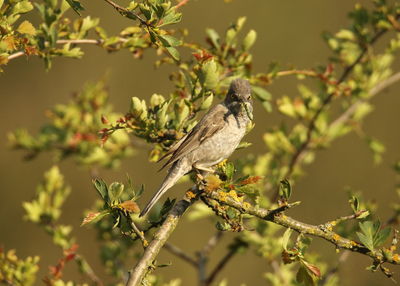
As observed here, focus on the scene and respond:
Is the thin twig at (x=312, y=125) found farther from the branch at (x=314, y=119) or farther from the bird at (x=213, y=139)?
the bird at (x=213, y=139)

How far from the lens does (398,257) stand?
270 cm

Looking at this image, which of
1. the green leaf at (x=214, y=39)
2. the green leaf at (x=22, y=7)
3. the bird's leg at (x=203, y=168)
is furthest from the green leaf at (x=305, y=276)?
the green leaf at (x=22, y=7)

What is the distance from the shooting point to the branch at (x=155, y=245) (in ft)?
8.61

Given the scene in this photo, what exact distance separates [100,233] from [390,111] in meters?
6.59

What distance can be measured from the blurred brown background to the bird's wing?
4.21m

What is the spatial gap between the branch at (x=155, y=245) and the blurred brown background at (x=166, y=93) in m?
5.26

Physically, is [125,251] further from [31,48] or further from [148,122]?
[31,48]

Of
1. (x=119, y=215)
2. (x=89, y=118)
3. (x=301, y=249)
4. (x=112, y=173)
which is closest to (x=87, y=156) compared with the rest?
(x=89, y=118)

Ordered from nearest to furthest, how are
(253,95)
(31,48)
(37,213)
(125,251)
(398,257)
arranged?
(398,257), (31,48), (253,95), (37,213), (125,251)

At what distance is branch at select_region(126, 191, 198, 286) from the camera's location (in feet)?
8.61

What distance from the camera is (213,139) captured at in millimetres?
3971

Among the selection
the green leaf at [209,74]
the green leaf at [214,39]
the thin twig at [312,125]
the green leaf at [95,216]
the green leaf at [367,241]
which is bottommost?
the green leaf at [95,216]

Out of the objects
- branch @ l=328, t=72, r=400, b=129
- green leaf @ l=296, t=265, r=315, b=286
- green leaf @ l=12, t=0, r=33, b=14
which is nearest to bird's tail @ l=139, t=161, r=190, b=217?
green leaf @ l=296, t=265, r=315, b=286

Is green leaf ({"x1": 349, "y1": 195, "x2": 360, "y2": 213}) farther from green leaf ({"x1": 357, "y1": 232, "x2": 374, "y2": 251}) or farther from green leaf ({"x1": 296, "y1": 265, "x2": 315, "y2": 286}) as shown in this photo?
green leaf ({"x1": 296, "y1": 265, "x2": 315, "y2": 286})
